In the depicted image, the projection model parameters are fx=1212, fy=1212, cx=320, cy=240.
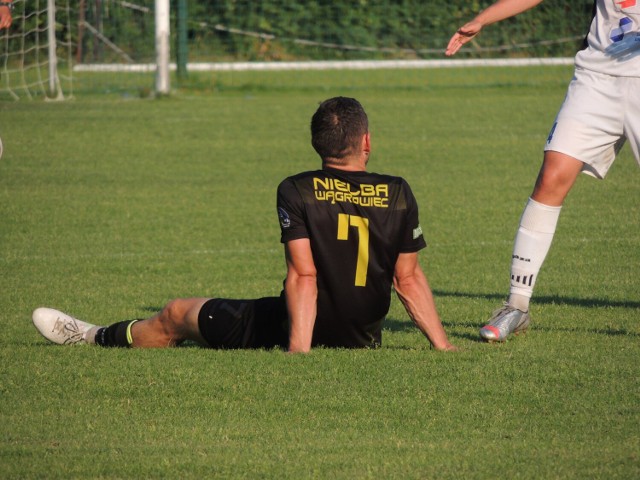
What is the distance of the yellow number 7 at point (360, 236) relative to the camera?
5.77 metres

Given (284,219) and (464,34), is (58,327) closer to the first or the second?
(284,219)

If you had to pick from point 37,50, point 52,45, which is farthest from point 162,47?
point 37,50

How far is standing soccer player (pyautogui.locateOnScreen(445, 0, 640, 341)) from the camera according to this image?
629cm

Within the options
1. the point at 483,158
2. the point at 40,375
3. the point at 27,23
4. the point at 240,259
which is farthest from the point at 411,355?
the point at 27,23

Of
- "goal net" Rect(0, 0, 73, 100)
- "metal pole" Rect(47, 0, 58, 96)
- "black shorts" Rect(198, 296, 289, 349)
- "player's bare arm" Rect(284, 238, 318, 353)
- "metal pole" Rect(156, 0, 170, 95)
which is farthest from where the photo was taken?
"metal pole" Rect(156, 0, 170, 95)

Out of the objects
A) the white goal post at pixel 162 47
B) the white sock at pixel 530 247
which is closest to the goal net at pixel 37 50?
the white goal post at pixel 162 47

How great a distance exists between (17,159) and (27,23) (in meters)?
7.18

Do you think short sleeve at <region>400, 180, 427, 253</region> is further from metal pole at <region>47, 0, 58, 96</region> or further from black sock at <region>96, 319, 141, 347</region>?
metal pole at <region>47, 0, 58, 96</region>

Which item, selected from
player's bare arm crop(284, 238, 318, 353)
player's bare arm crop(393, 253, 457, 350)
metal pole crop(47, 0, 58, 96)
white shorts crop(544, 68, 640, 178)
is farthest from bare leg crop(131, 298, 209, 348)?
metal pole crop(47, 0, 58, 96)

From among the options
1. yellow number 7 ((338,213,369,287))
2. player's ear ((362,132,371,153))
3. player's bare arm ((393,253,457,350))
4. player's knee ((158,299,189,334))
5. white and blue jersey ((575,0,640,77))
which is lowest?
player's knee ((158,299,189,334))

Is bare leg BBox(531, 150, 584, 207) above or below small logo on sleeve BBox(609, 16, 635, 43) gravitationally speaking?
below

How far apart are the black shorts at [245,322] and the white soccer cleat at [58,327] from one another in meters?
0.78

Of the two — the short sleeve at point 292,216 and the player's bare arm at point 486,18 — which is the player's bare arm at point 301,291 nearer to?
the short sleeve at point 292,216

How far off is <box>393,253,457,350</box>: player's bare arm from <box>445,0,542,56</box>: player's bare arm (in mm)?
1208
